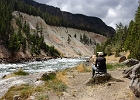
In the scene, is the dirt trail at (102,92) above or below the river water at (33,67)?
above

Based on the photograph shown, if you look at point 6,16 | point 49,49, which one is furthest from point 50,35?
point 6,16

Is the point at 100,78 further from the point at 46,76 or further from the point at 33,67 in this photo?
the point at 33,67

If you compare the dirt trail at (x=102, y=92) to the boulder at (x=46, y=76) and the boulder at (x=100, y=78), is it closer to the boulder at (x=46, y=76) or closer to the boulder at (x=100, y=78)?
the boulder at (x=100, y=78)

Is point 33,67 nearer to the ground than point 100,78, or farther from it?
nearer to the ground

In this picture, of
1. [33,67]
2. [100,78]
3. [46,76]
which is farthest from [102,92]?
[33,67]

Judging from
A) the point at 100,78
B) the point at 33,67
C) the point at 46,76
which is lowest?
the point at 33,67

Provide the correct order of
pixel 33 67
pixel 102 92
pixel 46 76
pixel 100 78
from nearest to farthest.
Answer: pixel 102 92, pixel 100 78, pixel 46 76, pixel 33 67

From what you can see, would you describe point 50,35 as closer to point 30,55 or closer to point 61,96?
point 30,55

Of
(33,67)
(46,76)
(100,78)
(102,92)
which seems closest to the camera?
(102,92)

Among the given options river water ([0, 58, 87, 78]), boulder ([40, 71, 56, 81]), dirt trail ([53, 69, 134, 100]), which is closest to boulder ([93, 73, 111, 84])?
dirt trail ([53, 69, 134, 100])

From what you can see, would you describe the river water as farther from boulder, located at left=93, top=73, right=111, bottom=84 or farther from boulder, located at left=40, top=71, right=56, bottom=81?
boulder, located at left=93, top=73, right=111, bottom=84

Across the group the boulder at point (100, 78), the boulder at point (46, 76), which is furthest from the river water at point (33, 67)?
the boulder at point (100, 78)

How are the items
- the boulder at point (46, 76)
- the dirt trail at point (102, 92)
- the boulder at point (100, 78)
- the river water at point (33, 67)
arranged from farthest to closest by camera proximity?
the river water at point (33, 67)
the boulder at point (46, 76)
the boulder at point (100, 78)
the dirt trail at point (102, 92)

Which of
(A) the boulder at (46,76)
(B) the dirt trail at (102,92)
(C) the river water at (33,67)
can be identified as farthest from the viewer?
(C) the river water at (33,67)
